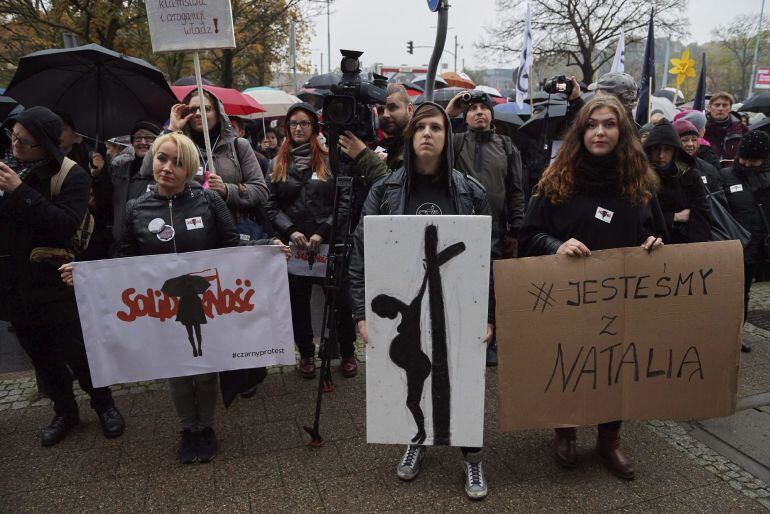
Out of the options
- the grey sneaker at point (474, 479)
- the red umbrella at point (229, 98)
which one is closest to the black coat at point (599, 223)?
the grey sneaker at point (474, 479)

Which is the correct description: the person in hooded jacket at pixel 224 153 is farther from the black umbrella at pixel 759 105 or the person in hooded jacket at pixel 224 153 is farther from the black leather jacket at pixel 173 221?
the black umbrella at pixel 759 105

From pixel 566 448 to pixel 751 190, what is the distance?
3037mm

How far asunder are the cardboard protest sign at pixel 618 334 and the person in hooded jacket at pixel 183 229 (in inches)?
57.2

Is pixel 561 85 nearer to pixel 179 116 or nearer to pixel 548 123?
pixel 548 123

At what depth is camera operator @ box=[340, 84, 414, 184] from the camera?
3.35 meters

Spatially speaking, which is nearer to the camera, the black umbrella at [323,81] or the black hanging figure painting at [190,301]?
the black hanging figure painting at [190,301]

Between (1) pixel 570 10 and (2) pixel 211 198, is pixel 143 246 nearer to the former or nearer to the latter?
(2) pixel 211 198

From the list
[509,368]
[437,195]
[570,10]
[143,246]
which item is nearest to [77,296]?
[143,246]

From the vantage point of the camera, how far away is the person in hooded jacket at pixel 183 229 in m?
2.92

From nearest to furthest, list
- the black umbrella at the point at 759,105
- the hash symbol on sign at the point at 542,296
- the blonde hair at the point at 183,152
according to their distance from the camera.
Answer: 1. the hash symbol on sign at the point at 542,296
2. the blonde hair at the point at 183,152
3. the black umbrella at the point at 759,105

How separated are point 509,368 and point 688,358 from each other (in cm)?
90

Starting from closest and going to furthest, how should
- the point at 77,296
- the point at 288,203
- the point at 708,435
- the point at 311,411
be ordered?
the point at 77,296
the point at 708,435
the point at 311,411
the point at 288,203

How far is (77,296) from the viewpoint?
9.72 feet

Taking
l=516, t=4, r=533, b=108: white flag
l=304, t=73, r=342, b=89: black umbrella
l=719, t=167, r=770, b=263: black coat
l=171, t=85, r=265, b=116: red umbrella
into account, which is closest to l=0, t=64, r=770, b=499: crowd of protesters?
l=719, t=167, r=770, b=263: black coat
